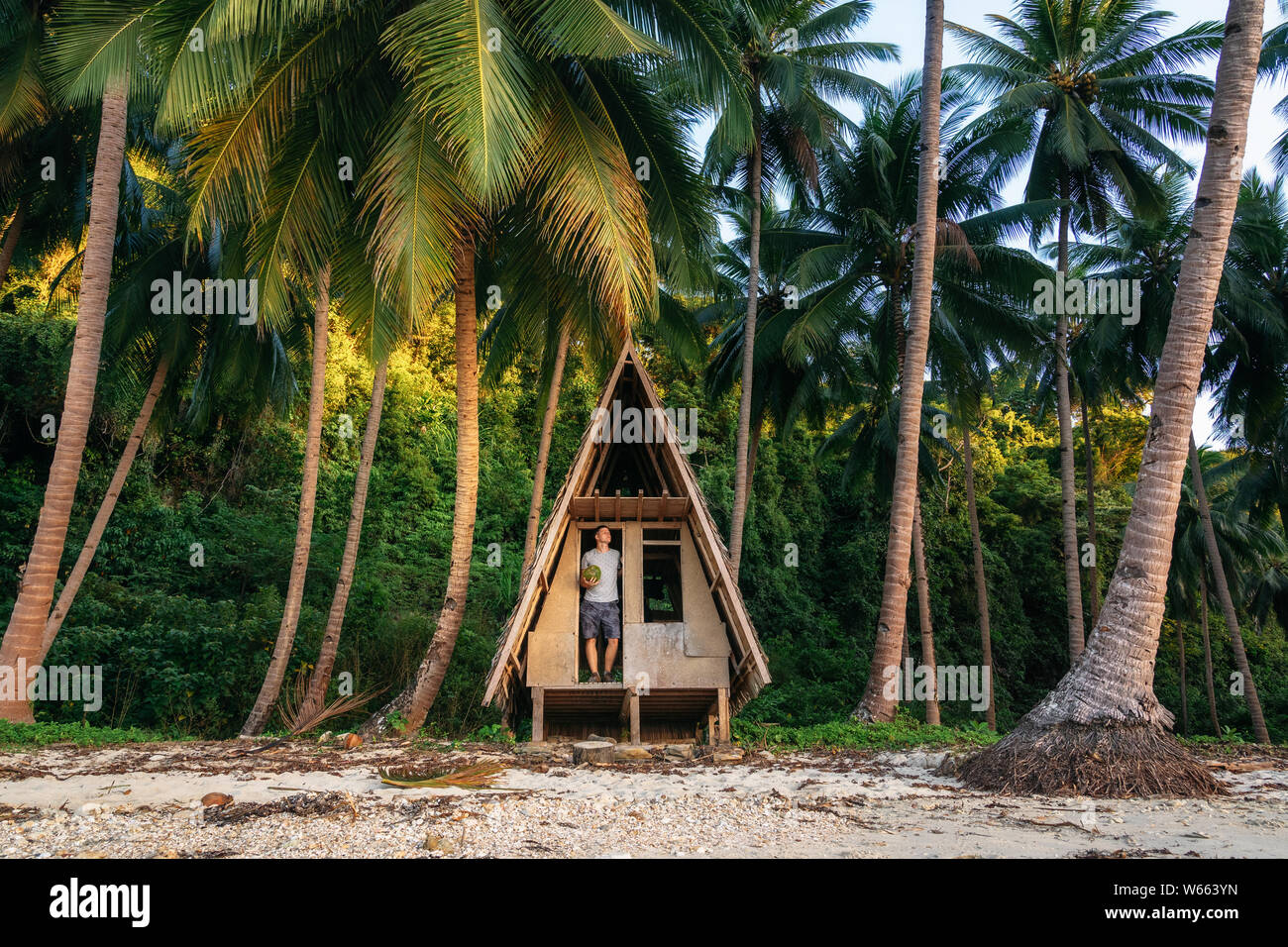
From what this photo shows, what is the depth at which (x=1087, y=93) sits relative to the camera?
63.9 ft

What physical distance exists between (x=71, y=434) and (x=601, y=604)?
7.15 m

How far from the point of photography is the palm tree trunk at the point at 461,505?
12.0 m

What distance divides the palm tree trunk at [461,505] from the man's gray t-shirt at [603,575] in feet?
5.69

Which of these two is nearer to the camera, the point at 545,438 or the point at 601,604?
the point at 601,604

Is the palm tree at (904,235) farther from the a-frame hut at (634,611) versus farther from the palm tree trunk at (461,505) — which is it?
the palm tree trunk at (461,505)

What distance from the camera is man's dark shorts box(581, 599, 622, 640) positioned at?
11.7 metres

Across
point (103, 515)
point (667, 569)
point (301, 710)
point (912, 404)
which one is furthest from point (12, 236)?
point (912, 404)

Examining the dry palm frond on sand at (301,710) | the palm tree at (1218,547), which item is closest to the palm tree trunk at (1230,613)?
the palm tree at (1218,547)

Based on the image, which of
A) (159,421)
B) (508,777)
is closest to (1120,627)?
(508,777)

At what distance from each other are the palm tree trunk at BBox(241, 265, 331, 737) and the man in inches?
210

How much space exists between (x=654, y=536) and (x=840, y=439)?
1455cm

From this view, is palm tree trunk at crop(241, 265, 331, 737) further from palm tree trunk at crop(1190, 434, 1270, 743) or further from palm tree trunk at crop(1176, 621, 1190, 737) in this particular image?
palm tree trunk at crop(1176, 621, 1190, 737)

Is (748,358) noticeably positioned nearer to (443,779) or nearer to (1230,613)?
(443,779)

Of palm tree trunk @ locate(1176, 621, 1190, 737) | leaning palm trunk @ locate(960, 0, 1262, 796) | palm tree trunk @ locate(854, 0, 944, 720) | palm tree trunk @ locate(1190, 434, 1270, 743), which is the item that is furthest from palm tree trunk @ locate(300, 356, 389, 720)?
palm tree trunk @ locate(1176, 621, 1190, 737)
